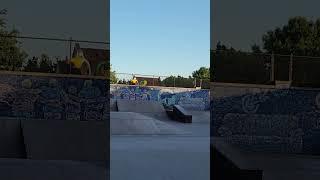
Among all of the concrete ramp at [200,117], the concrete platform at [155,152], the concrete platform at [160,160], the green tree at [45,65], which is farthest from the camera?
the concrete ramp at [200,117]

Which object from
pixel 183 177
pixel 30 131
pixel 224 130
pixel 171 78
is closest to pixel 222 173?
pixel 183 177

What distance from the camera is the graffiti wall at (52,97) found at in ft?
36.0

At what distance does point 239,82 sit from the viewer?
12.3 meters

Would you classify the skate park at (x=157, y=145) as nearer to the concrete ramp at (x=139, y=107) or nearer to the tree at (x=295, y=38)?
the concrete ramp at (x=139, y=107)

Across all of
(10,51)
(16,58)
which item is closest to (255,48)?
(16,58)

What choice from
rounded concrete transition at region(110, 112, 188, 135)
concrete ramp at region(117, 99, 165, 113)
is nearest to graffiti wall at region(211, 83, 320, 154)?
rounded concrete transition at region(110, 112, 188, 135)

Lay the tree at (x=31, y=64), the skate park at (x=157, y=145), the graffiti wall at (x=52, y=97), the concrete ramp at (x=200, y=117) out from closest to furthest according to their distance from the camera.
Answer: the skate park at (x=157, y=145) → the graffiti wall at (x=52, y=97) → the tree at (x=31, y=64) → the concrete ramp at (x=200, y=117)

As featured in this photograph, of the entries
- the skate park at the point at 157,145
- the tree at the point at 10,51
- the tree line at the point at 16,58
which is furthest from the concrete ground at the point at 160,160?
the tree at the point at 10,51

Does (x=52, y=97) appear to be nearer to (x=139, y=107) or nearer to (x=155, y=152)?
(x=155, y=152)

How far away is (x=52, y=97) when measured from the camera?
38.0ft

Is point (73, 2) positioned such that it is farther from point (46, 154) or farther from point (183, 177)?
point (183, 177)

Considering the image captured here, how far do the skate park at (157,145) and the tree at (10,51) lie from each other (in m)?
2.63

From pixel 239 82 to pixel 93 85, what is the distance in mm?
3226

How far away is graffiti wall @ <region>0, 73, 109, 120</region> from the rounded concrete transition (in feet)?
14.0
